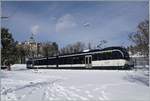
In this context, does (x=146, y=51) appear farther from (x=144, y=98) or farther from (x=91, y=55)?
(x=144, y=98)

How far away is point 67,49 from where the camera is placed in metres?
118

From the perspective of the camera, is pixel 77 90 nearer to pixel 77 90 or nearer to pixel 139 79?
pixel 77 90

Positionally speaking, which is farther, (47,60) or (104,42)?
(104,42)

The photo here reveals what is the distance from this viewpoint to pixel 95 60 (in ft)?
141

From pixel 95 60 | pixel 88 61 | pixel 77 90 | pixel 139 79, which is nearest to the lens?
pixel 77 90

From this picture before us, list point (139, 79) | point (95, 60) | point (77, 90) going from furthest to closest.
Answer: point (95, 60) → point (139, 79) → point (77, 90)

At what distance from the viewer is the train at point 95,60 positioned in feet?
130

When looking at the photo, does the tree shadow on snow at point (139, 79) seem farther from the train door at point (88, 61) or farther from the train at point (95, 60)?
the train door at point (88, 61)

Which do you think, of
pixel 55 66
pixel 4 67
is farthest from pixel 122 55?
pixel 4 67

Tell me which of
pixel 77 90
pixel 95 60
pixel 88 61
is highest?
pixel 95 60

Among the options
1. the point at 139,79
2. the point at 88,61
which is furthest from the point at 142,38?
the point at 139,79

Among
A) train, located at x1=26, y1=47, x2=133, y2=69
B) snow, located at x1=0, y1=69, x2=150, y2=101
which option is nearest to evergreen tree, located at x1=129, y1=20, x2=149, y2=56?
train, located at x1=26, y1=47, x2=133, y2=69

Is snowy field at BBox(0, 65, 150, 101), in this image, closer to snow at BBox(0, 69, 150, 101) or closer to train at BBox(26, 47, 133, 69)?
snow at BBox(0, 69, 150, 101)

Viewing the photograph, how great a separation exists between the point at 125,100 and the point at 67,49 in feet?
351
